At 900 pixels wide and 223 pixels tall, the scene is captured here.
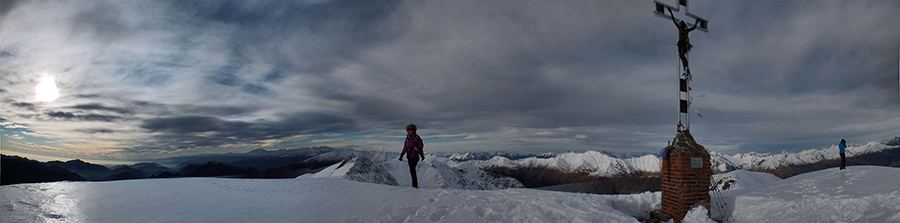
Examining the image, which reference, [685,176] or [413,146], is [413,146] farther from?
[685,176]

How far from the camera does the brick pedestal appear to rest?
8.20 m

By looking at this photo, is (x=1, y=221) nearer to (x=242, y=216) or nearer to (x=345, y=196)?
(x=242, y=216)

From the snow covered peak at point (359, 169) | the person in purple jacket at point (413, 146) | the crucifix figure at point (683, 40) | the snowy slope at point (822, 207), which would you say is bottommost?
the snow covered peak at point (359, 169)

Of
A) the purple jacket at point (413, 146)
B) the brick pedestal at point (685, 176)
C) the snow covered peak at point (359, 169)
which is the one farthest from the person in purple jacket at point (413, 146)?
the snow covered peak at point (359, 169)

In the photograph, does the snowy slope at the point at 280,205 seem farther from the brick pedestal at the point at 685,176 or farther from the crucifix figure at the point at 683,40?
the crucifix figure at the point at 683,40

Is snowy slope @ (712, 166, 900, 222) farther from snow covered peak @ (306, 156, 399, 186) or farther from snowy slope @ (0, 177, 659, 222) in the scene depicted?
snow covered peak @ (306, 156, 399, 186)

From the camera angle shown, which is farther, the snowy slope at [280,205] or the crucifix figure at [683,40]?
the crucifix figure at [683,40]

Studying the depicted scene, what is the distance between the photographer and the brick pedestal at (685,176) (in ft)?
26.9

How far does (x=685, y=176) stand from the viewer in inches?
322

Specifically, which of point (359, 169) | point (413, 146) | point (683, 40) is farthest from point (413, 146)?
point (359, 169)

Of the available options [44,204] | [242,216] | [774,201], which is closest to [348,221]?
[242,216]

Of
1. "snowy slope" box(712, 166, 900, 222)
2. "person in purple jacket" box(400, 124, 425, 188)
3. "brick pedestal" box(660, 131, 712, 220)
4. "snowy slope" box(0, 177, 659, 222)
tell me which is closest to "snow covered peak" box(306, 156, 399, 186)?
"person in purple jacket" box(400, 124, 425, 188)

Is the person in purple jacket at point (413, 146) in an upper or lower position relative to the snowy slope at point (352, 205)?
upper

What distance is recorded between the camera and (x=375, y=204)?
307 inches
